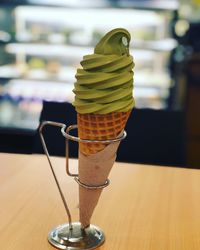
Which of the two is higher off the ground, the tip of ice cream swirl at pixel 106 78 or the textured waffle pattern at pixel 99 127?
the tip of ice cream swirl at pixel 106 78

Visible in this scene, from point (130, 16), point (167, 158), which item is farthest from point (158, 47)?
point (167, 158)

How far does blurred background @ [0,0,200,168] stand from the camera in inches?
118

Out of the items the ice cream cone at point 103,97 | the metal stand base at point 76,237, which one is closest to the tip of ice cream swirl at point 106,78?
the ice cream cone at point 103,97

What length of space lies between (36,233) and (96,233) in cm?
13

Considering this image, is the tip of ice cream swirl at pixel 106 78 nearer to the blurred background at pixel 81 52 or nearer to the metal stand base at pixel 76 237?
the metal stand base at pixel 76 237

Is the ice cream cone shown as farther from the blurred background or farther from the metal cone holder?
the blurred background

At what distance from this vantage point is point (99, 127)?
0.80 m

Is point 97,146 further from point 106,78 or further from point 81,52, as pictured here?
point 81,52

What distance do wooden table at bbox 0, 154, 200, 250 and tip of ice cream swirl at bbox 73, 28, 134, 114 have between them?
321 mm

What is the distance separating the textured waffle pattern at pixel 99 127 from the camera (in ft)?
2.60

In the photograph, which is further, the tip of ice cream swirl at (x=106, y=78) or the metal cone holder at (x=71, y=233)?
the metal cone holder at (x=71, y=233)

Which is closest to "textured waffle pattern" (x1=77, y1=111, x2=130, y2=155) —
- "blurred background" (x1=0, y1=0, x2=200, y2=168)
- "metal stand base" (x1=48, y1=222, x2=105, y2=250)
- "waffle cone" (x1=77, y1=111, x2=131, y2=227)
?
"waffle cone" (x1=77, y1=111, x2=131, y2=227)

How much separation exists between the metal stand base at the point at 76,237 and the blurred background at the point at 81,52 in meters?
2.00

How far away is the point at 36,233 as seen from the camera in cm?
94
